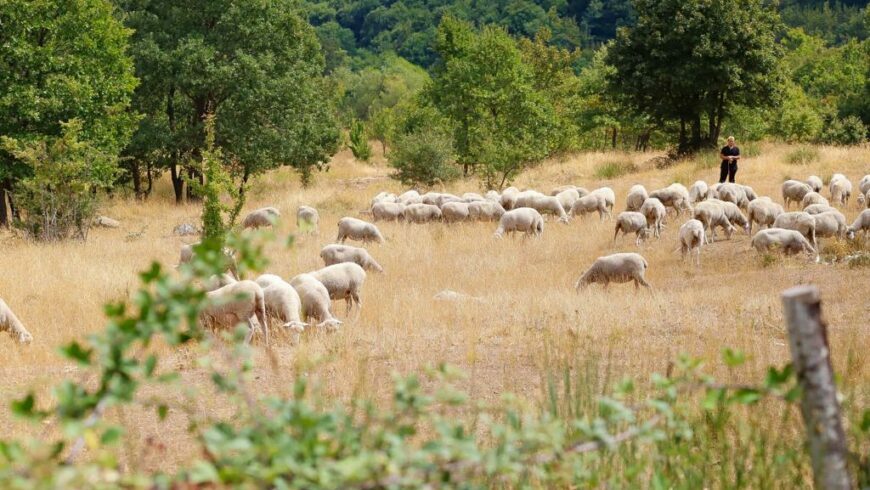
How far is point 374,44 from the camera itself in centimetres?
16188

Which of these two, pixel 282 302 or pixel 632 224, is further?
pixel 632 224

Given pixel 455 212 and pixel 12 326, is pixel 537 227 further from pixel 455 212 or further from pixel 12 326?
pixel 12 326

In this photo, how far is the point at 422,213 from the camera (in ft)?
82.4

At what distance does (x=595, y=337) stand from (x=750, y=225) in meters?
11.5

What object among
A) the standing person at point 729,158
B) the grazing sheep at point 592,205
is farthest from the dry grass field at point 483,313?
the standing person at point 729,158

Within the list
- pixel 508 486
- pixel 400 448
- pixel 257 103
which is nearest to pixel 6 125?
pixel 257 103

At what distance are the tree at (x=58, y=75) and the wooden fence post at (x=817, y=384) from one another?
24922mm

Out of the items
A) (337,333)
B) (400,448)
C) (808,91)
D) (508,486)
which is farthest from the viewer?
(808,91)

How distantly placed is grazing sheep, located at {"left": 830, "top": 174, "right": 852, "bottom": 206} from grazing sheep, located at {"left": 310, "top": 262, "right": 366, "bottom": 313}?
16340 mm

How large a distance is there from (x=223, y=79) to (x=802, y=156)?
20.8 m

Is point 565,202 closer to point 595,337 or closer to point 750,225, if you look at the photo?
point 750,225

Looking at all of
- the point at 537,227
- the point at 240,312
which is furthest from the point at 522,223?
the point at 240,312

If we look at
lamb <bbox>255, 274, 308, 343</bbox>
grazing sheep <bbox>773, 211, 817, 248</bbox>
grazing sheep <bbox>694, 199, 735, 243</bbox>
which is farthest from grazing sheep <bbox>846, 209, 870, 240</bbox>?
lamb <bbox>255, 274, 308, 343</bbox>

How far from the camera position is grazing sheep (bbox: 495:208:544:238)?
22422 millimetres
